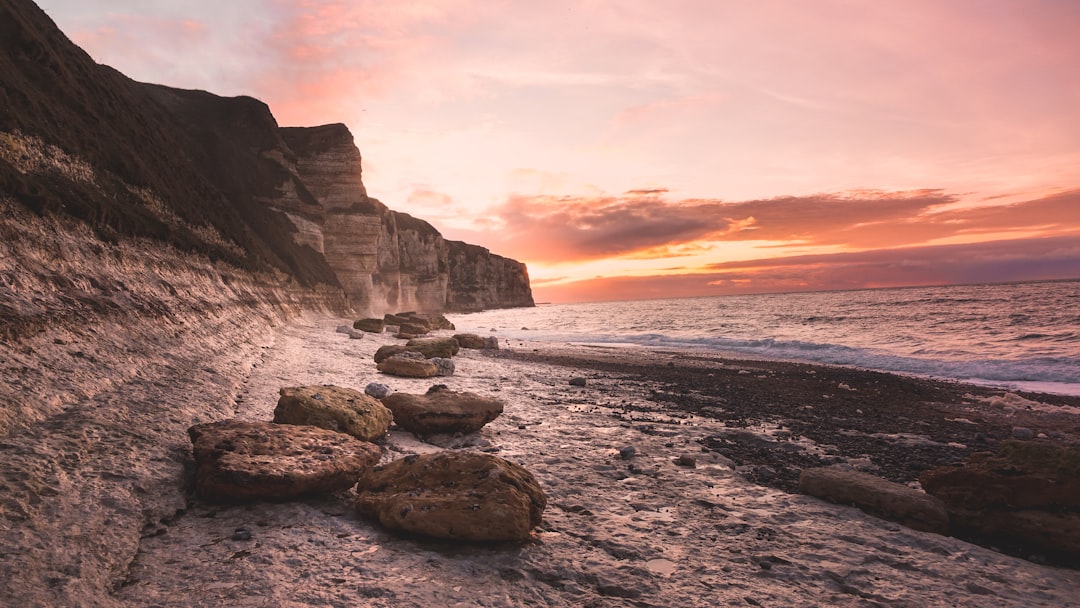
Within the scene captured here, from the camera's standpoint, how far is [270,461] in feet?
15.4

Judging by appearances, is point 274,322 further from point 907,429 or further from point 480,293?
point 480,293

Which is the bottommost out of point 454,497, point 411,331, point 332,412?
point 454,497

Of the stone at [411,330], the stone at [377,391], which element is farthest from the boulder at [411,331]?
the stone at [377,391]

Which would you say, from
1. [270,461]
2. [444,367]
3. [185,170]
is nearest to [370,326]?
[185,170]

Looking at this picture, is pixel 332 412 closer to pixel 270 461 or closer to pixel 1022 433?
pixel 270 461

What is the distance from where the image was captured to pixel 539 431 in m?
8.59

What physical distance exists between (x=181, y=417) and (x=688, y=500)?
6.22 metres

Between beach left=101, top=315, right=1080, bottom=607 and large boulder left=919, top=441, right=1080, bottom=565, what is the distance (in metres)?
0.35

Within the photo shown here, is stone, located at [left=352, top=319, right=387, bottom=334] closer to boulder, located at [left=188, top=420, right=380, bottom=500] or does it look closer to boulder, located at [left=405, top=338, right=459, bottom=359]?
boulder, located at [left=405, top=338, right=459, bottom=359]

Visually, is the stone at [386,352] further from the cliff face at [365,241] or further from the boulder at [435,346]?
the cliff face at [365,241]

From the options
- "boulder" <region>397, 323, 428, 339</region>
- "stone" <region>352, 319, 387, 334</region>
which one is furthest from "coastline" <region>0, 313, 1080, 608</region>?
"boulder" <region>397, 323, 428, 339</region>

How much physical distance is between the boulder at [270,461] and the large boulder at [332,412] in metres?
0.83

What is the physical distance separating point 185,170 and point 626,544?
86.0ft

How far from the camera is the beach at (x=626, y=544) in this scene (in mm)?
3602
